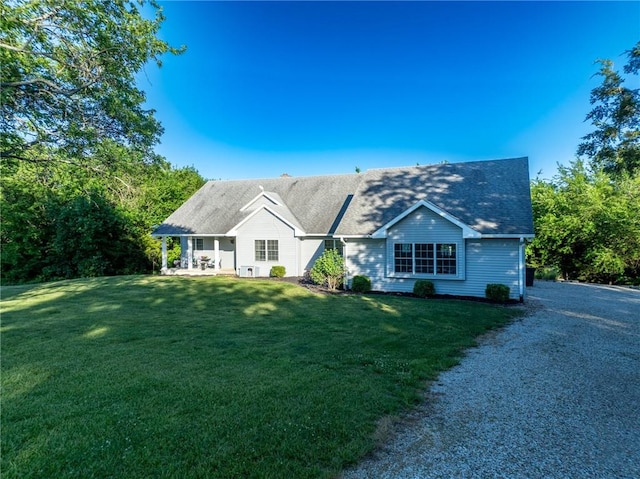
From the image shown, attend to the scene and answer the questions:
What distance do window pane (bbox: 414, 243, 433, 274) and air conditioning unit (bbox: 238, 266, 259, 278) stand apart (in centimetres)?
984

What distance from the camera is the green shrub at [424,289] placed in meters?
14.6

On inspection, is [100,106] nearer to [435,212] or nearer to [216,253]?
[216,253]

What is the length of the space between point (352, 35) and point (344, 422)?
56.5ft

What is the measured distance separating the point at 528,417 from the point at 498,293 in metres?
9.85

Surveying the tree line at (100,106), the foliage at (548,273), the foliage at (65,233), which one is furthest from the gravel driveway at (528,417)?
the foliage at (65,233)

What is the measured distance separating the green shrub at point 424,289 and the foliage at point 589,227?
12.7 metres

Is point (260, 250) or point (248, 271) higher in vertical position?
point (260, 250)

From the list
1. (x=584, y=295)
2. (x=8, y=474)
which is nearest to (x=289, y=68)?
(x=584, y=295)

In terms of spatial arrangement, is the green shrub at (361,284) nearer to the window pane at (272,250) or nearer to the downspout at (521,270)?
the downspout at (521,270)

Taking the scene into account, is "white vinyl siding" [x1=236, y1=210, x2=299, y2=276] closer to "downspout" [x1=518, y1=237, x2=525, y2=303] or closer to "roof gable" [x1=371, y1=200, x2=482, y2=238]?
"roof gable" [x1=371, y1=200, x2=482, y2=238]

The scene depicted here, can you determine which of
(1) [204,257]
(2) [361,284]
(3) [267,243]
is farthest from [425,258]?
(1) [204,257]

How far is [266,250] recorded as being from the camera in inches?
827

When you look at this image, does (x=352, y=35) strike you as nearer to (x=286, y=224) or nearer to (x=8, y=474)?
(x=286, y=224)

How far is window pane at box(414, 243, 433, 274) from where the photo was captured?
49.2ft
